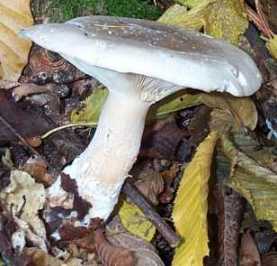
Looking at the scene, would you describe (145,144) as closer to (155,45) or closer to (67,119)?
(67,119)

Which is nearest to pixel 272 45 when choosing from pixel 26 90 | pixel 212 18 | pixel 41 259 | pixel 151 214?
pixel 212 18

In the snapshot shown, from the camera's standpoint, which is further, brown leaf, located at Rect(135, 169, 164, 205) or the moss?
the moss

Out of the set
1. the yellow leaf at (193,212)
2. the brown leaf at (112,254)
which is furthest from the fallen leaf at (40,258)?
the yellow leaf at (193,212)

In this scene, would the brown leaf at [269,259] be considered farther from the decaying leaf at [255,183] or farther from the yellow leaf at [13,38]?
the yellow leaf at [13,38]

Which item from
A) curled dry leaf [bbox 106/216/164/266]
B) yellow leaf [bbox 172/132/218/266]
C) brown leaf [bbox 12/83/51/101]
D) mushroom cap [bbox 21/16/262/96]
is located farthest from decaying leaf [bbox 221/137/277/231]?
brown leaf [bbox 12/83/51/101]

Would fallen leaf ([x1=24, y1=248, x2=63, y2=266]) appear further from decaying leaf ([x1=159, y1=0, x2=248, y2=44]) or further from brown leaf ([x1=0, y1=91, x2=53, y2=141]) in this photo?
decaying leaf ([x1=159, y1=0, x2=248, y2=44])

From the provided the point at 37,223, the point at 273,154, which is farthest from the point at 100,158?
the point at 273,154

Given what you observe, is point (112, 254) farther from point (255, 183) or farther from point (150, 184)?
point (255, 183)
